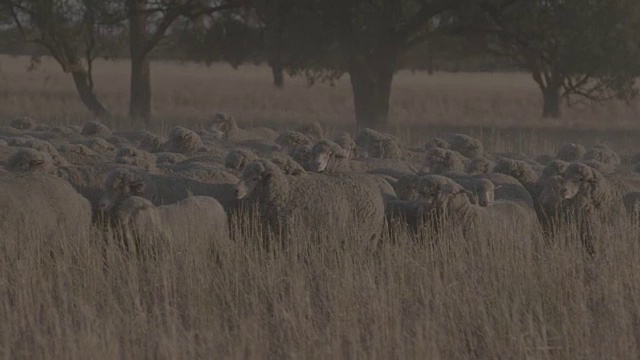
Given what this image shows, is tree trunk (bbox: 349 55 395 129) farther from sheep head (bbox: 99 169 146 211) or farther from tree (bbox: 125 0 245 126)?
sheep head (bbox: 99 169 146 211)

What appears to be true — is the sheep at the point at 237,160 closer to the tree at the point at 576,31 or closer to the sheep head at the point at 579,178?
the sheep head at the point at 579,178

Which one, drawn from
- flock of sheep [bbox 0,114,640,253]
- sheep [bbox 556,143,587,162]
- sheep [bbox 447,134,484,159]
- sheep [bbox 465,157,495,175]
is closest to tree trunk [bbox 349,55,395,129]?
sheep [bbox 447,134,484,159]

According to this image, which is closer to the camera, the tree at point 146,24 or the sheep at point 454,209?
the sheep at point 454,209

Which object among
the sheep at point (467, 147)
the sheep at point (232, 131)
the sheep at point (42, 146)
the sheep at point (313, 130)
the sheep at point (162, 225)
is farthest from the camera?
the sheep at point (232, 131)

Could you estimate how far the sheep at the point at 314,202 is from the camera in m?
9.40

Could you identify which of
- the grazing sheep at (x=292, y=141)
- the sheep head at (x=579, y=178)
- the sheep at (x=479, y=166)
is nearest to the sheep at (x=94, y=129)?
the grazing sheep at (x=292, y=141)

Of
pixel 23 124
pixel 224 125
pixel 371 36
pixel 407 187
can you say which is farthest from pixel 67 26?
pixel 407 187

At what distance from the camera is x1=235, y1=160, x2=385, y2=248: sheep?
9.40m

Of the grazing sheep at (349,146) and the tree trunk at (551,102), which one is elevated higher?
the grazing sheep at (349,146)

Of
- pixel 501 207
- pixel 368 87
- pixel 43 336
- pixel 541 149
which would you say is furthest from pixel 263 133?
pixel 43 336

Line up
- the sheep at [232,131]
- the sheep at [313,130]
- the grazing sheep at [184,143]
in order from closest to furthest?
the grazing sheep at [184,143] < the sheep at [313,130] < the sheep at [232,131]

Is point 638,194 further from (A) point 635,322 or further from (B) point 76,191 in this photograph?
(B) point 76,191

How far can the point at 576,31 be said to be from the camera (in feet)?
84.0

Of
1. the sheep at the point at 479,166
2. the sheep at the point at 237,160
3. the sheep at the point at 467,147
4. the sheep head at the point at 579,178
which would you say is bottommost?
the sheep at the point at 467,147
